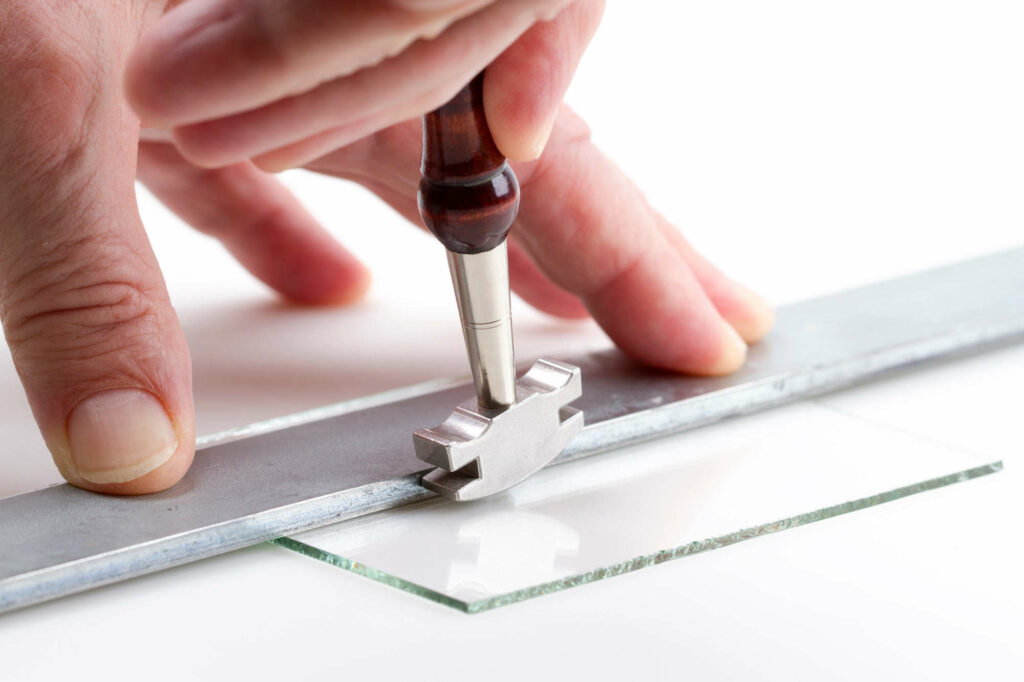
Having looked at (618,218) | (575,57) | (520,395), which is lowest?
(520,395)

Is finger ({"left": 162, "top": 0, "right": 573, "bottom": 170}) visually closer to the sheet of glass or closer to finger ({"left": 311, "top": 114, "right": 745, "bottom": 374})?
the sheet of glass

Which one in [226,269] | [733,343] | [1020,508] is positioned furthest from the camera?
[226,269]

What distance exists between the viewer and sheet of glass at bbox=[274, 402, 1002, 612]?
2.67 feet

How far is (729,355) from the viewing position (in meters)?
1.10

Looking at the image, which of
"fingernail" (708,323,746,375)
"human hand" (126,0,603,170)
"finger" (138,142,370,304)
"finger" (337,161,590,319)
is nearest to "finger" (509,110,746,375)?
"fingernail" (708,323,746,375)

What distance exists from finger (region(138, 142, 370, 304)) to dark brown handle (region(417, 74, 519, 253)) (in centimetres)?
63

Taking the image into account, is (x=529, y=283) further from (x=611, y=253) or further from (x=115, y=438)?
(x=115, y=438)

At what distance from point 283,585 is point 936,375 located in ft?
2.07

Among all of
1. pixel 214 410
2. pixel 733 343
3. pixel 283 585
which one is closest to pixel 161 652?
pixel 283 585

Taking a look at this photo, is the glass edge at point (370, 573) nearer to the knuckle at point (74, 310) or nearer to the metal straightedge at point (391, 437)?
the metal straightedge at point (391, 437)

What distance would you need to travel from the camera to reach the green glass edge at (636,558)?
77cm

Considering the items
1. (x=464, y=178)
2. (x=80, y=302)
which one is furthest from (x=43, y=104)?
(x=464, y=178)

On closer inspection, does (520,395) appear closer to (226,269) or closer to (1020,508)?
(1020,508)

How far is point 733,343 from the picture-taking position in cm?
111
